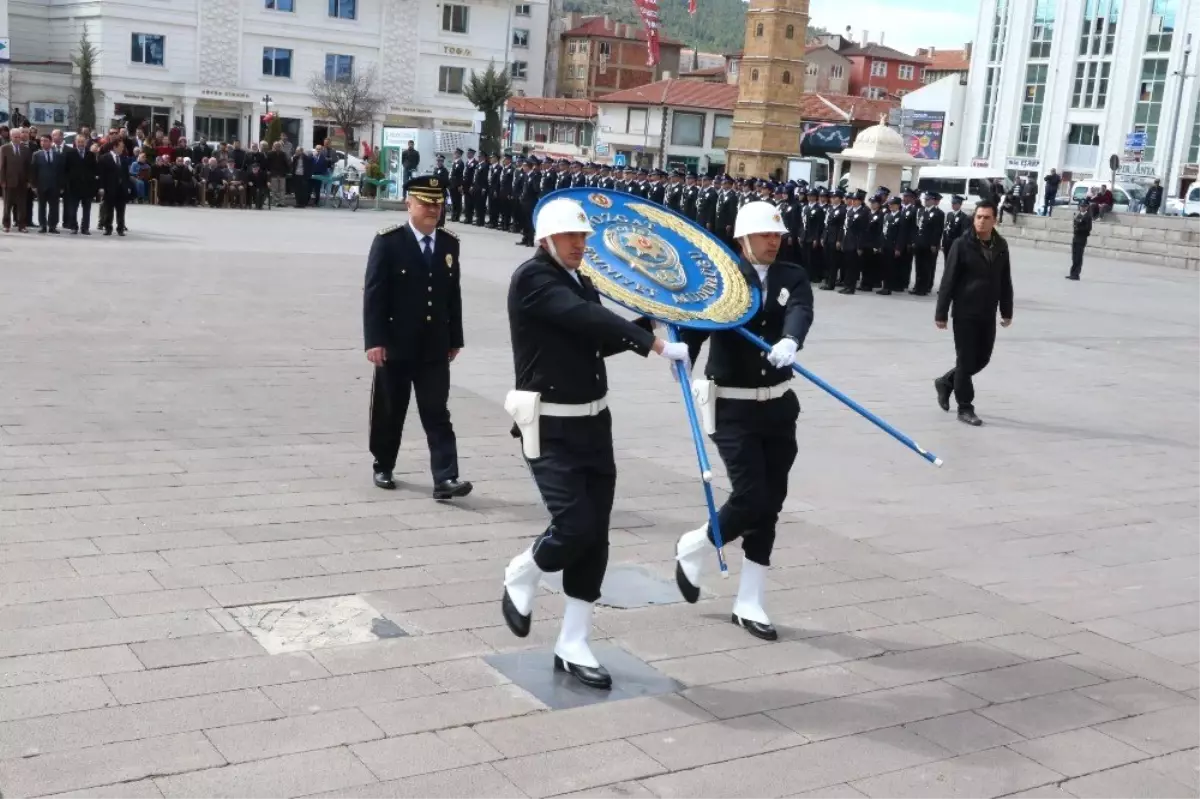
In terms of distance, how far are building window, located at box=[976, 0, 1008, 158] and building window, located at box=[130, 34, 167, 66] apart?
38.6 meters

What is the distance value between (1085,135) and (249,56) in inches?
1493

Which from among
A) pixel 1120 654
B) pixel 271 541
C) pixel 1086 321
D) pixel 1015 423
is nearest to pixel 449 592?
pixel 271 541

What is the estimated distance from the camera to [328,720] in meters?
4.54

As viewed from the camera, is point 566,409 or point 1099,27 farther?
point 1099,27

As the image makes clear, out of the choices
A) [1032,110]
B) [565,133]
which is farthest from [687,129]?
[1032,110]

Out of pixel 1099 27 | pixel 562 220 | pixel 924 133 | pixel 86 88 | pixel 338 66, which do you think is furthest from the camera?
pixel 924 133

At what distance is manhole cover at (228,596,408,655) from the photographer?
5.28 metres

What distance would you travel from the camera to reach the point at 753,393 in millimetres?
5645

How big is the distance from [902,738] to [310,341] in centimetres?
913

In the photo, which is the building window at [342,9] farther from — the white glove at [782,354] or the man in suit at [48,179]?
the white glove at [782,354]

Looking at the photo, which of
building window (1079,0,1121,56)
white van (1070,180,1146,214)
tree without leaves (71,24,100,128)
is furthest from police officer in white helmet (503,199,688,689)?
building window (1079,0,1121,56)


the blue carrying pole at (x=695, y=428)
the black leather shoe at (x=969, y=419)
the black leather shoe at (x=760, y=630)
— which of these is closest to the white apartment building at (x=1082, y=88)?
the black leather shoe at (x=969, y=419)

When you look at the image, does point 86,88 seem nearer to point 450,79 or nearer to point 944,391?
point 450,79

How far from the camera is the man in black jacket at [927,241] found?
22031 mm
